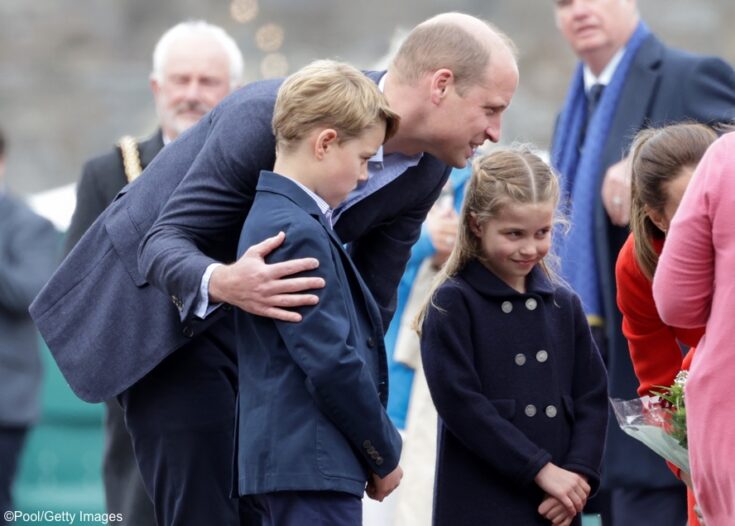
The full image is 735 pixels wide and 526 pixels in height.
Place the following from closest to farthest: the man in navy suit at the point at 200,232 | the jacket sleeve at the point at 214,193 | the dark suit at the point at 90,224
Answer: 1. the jacket sleeve at the point at 214,193
2. the man in navy suit at the point at 200,232
3. the dark suit at the point at 90,224

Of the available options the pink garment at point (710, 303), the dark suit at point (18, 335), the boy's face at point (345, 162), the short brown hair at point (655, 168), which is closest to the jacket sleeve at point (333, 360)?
the boy's face at point (345, 162)

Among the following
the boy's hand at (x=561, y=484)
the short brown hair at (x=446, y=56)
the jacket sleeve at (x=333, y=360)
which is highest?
the short brown hair at (x=446, y=56)

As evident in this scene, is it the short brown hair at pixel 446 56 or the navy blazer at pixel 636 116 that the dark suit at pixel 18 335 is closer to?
the navy blazer at pixel 636 116

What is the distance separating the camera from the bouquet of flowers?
369cm

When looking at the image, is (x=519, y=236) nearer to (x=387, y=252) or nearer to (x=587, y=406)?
(x=387, y=252)

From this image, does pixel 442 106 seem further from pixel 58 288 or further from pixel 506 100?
pixel 58 288

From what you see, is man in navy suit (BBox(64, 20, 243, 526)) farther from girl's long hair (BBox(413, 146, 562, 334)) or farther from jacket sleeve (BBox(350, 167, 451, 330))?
girl's long hair (BBox(413, 146, 562, 334))

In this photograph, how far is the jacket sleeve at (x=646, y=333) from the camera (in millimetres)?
4152

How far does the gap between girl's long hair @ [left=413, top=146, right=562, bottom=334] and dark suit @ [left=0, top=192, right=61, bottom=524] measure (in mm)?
2862

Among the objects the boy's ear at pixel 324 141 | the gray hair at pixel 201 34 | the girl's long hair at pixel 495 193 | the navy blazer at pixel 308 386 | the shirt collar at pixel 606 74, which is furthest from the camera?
the gray hair at pixel 201 34

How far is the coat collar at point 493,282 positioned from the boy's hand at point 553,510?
0.53 metres

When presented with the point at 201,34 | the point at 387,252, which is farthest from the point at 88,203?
the point at 387,252

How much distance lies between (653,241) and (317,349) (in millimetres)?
1080

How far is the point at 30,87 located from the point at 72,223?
28.4 feet
